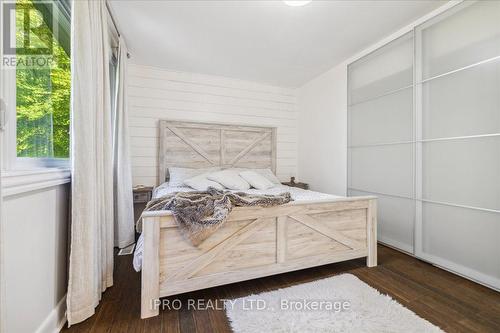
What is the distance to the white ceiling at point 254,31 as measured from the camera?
83.7 inches

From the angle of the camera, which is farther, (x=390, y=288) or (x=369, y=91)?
(x=369, y=91)

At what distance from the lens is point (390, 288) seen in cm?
179

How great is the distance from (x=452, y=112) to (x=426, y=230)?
1.17 m

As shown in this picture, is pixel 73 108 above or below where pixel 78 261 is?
above

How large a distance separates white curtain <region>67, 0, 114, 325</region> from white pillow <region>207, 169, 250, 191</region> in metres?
1.40

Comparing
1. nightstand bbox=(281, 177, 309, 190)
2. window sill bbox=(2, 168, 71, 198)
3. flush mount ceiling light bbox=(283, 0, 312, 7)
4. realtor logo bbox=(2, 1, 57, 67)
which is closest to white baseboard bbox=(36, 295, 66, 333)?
window sill bbox=(2, 168, 71, 198)

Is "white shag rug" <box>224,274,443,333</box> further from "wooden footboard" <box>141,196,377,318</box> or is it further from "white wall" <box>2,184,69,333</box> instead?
"white wall" <box>2,184,69,333</box>

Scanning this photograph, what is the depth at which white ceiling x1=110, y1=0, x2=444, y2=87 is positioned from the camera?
2.12m

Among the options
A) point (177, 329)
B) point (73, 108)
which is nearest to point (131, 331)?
point (177, 329)

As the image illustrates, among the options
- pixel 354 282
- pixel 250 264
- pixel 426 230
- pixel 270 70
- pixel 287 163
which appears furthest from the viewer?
pixel 287 163

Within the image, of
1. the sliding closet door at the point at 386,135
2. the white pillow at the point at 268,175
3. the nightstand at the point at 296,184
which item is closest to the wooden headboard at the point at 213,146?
the white pillow at the point at 268,175

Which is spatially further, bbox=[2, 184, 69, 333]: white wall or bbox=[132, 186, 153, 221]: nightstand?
bbox=[132, 186, 153, 221]: nightstand

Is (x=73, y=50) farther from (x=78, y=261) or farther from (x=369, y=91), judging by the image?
(x=369, y=91)

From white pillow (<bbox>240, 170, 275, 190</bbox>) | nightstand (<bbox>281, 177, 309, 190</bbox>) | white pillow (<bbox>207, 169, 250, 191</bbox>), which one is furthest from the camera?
nightstand (<bbox>281, 177, 309, 190</bbox>)
